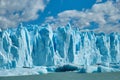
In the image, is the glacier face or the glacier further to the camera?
the glacier face

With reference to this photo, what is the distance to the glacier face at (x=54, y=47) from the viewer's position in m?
43.3

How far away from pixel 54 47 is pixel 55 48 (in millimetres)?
270

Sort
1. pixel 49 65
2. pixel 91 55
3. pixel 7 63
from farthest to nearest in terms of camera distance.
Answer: pixel 91 55
pixel 49 65
pixel 7 63

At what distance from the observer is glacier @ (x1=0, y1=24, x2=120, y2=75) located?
43.0 metres

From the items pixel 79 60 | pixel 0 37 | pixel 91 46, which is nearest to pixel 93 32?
pixel 91 46

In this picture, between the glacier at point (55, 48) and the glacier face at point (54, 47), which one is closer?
the glacier at point (55, 48)

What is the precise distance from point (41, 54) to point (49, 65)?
215 cm

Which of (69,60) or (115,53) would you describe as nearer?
(69,60)

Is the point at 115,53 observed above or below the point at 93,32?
below

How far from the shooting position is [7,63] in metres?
41.7

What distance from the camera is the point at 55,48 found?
50.1 metres

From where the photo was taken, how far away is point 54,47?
50.2m

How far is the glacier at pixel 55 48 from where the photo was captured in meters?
43.0

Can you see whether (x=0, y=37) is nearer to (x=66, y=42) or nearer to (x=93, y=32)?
(x=66, y=42)
